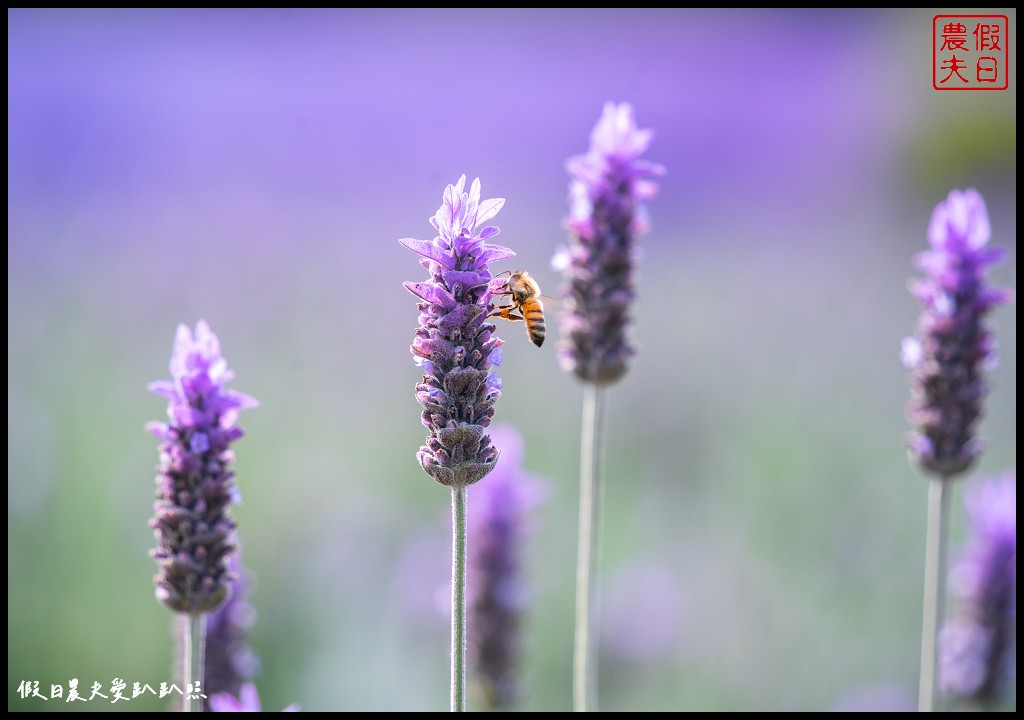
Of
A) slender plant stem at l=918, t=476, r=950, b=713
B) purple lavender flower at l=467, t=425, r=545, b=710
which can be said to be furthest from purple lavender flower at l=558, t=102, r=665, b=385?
slender plant stem at l=918, t=476, r=950, b=713

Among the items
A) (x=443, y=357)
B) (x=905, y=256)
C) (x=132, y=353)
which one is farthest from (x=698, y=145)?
(x=443, y=357)

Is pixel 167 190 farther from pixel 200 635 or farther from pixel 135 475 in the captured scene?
pixel 200 635

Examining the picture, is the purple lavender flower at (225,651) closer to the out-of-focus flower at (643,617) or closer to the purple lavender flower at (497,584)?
the purple lavender flower at (497,584)

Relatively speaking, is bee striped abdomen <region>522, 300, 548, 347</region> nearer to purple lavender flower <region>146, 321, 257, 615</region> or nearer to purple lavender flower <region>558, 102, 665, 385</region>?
purple lavender flower <region>558, 102, 665, 385</region>

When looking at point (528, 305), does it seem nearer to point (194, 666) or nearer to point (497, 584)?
point (497, 584)

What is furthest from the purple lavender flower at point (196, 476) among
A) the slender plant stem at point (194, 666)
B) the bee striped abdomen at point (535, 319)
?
the bee striped abdomen at point (535, 319)

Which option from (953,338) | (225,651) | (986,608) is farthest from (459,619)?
(986,608)
